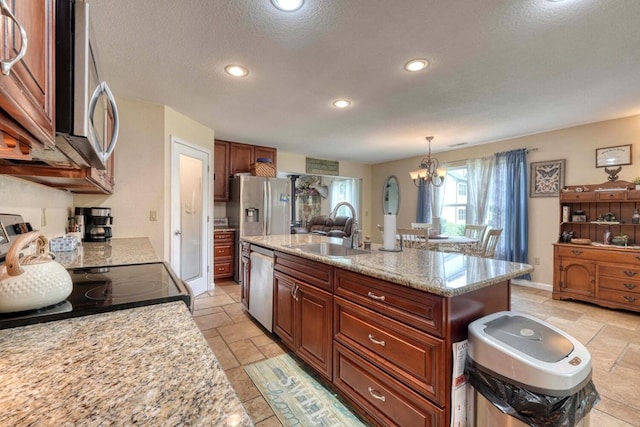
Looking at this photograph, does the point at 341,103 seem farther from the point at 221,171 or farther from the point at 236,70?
the point at 221,171

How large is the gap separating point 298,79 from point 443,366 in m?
2.37

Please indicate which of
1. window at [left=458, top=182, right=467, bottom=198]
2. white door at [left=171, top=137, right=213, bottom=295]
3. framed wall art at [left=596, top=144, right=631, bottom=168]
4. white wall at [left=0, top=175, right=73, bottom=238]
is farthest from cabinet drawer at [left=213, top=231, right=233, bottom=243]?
framed wall art at [left=596, top=144, right=631, bottom=168]

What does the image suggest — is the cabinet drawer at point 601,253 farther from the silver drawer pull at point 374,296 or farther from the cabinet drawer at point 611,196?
the silver drawer pull at point 374,296

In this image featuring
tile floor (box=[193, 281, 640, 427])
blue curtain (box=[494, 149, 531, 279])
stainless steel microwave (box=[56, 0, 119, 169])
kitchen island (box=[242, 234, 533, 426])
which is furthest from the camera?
blue curtain (box=[494, 149, 531, 279])

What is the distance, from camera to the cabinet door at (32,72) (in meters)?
0.47

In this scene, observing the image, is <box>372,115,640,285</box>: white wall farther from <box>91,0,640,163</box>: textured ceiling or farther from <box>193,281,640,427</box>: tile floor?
<box>193,281,640,427</box>: tile floor

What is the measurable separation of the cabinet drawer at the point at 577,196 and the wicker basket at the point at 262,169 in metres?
4.28

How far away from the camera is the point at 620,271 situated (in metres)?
3.27

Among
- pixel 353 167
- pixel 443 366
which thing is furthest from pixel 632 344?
pixel 353 167

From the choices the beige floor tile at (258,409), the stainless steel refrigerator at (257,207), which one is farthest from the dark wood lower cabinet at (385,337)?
the stainless steel refrigerator at (257,207)

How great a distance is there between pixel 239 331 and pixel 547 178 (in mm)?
4726

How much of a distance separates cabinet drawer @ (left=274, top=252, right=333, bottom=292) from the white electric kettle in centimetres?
128

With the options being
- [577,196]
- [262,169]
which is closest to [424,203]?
[577,196]

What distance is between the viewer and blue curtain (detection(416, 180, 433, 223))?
5.73m
